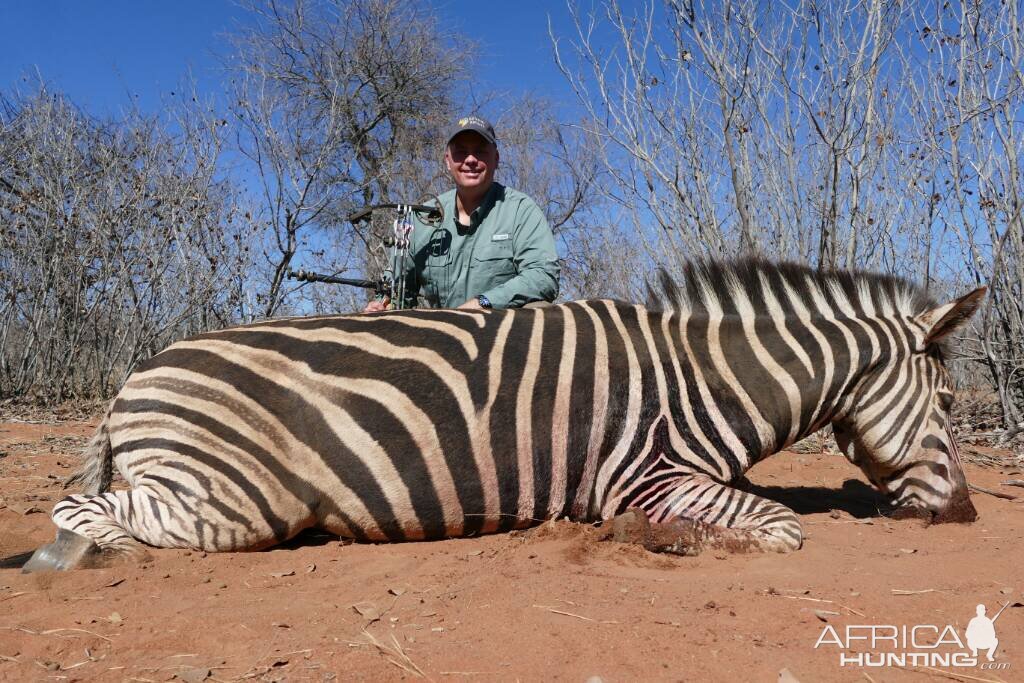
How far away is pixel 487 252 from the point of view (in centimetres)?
505

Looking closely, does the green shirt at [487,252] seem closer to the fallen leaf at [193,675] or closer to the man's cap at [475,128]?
the man's cap at [475,128]

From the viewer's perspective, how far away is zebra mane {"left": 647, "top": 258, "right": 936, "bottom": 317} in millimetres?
3756

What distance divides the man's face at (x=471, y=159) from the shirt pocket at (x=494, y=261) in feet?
1.48

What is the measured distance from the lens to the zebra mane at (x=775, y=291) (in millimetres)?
3756

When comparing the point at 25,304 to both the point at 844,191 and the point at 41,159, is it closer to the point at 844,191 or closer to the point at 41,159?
the point at 41,159

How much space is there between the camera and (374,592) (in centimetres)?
265

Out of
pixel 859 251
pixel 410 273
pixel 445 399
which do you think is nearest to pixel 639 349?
pixel 445 399

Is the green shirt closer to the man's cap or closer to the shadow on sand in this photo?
the man's cap

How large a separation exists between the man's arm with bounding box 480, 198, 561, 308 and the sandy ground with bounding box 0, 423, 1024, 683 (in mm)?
1655

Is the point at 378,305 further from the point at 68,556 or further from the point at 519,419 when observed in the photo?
the point at 68,556

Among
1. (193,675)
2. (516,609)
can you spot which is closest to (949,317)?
(516,609)

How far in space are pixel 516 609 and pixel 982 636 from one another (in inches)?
55.2

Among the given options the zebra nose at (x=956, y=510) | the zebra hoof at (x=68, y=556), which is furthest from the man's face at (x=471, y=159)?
the zebra nose at (x=956, y=510)

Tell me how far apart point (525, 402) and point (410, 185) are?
13711 millimetres
